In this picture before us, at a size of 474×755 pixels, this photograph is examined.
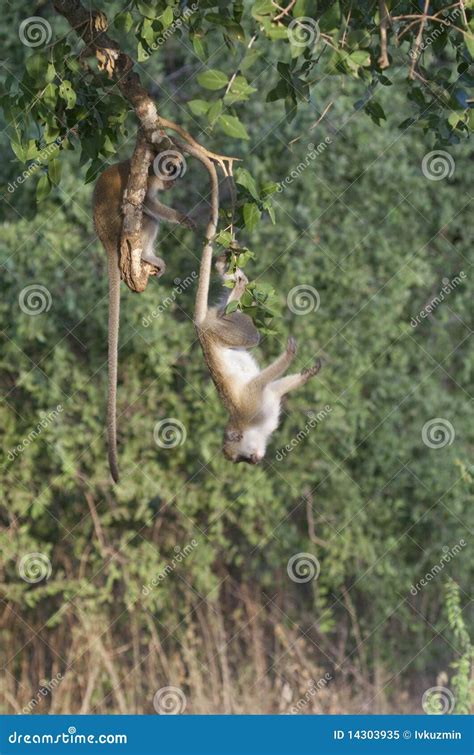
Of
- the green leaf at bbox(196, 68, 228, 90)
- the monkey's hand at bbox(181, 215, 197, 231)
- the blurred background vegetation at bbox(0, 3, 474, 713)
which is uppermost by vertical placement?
the green leaf at bbox(196, 68, 228, 90)

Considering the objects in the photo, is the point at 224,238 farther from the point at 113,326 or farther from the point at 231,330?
the point at 231,330

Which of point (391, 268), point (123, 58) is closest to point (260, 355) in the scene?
point (391, 268)

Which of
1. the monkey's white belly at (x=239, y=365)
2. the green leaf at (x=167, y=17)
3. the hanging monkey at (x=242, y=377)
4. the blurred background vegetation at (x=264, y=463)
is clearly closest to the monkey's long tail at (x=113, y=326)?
the hanging monkey at (x=242, y=377)

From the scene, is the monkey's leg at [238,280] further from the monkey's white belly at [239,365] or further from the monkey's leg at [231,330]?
the monkey's white belly at [239,365]

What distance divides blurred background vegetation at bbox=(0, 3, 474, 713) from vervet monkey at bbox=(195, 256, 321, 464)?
2.30 meters

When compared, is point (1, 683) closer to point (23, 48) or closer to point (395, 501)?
point (395, 501)

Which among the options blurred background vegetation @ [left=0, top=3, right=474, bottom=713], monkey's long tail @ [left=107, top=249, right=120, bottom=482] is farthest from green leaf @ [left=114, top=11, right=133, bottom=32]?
blurred background vegetation @ [left=0, top=3, right=474, bottom=713]

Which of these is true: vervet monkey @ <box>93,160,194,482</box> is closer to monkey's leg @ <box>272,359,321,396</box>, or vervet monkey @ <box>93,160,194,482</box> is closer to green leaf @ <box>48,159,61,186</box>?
green leaf @ <box>48,159,61,186</box>

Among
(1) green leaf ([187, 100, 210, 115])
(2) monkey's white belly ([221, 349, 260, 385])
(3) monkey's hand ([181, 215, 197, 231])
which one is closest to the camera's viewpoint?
(1) green leaf ([187, 100, 210, 115])

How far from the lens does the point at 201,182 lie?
358 inches

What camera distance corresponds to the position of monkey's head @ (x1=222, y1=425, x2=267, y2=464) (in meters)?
5.98

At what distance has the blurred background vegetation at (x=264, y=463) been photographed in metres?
8.48

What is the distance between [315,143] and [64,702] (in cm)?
423

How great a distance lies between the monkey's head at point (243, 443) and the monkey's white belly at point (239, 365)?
10.7 inches
